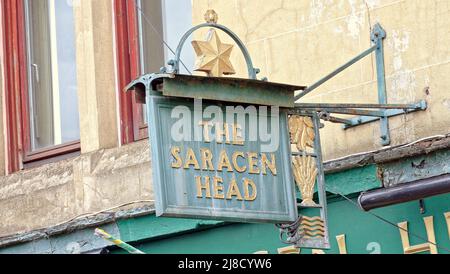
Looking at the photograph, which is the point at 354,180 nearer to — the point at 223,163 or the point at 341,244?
the point at 341,244

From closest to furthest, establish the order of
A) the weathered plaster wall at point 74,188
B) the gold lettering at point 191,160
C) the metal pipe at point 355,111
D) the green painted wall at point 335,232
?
the gold lettering at point 191,160, the metal pipe at point 355,111, the green painted wall at point 335,232, the weathered plaster wall at point 74,188

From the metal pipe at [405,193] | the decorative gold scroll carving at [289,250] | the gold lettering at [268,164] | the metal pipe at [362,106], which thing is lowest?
the decorative gold scroll carving at [289,250]

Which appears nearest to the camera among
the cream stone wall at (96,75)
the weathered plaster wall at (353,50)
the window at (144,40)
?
the weathered plaster wall at (353,50)

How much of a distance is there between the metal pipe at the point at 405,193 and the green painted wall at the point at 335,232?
0.27 m

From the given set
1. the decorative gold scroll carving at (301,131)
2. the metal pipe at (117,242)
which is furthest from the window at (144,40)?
the decorative gold scroll carving at (301,131)

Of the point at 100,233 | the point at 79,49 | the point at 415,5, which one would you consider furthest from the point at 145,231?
the point at 415,5

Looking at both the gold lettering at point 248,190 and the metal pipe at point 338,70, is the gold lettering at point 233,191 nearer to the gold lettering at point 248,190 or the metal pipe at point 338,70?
the gold lettering at point 248,190

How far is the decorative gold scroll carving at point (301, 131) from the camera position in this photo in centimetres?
1216

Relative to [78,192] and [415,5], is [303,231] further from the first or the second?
[78,192]

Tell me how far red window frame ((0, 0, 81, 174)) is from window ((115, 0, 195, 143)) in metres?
0.82

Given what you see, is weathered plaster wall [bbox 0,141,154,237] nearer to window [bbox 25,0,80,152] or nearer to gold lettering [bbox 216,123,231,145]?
window [bbox 25,0,80,152]

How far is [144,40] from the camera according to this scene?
1491 centimetres

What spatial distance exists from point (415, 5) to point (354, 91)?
0.76 meters
